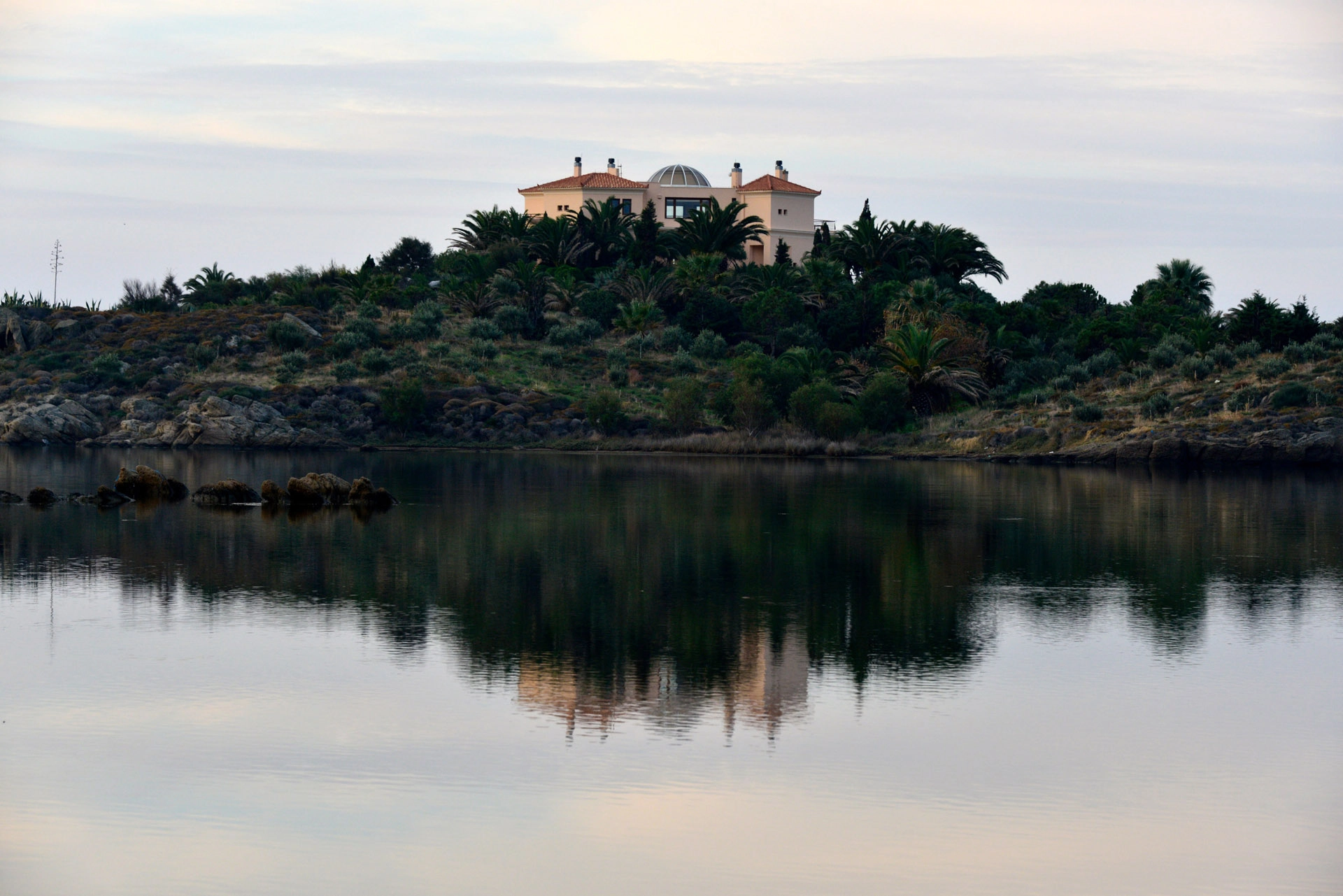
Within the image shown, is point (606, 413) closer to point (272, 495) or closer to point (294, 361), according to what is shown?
point (294, 361)

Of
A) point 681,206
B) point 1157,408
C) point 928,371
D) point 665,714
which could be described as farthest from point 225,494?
point 681,206

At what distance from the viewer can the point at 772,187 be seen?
99375 mm

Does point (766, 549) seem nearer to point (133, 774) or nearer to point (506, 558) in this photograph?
point (506, 558)

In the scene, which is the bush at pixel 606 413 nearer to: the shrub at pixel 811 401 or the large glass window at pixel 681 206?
the shrub at pixel 811 401

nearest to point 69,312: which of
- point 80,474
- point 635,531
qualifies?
point 80,474

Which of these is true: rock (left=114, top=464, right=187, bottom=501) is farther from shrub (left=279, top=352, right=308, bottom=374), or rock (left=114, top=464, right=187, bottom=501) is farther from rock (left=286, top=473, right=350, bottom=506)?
shrub (left=279, top=352, right=308, bottom=374)

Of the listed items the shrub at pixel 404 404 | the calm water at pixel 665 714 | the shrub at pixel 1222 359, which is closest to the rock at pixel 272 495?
the calm water at pixel 665 714

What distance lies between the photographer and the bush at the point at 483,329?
281 ft

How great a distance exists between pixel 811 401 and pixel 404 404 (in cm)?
1930

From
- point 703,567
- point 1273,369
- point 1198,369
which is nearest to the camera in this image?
point 703,567

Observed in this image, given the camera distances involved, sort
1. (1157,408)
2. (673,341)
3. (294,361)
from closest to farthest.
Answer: (1157,408) < (294,361) < (673,341)

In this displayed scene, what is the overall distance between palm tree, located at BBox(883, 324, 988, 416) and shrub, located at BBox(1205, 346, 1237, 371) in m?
10.2

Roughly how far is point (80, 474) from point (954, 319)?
44429mm

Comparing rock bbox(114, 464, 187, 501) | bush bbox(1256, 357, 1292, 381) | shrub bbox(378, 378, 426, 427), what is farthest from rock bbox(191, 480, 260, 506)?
bush bbox(1256, 357, 1292, 381)
